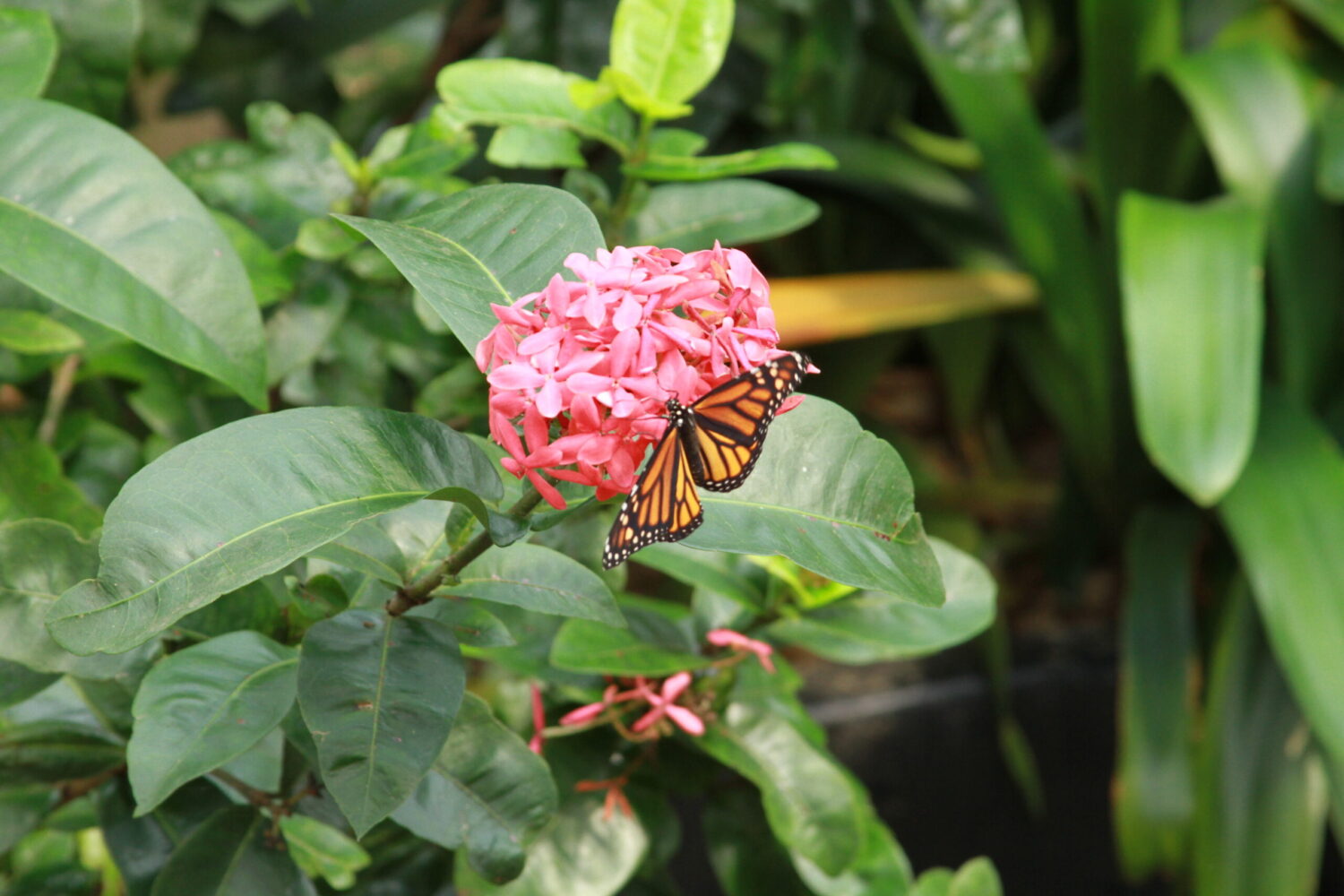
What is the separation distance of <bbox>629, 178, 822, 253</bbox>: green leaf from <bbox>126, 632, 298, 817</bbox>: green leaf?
0.37 metres

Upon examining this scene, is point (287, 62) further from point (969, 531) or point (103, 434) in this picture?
point (969, 531)

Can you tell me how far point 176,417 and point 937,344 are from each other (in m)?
1.28

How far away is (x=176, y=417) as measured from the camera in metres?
0.68

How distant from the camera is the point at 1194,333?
3.62 ft

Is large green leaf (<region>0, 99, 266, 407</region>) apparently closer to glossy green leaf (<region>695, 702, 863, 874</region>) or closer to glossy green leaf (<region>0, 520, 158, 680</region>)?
glossy green leaf (<region>0, 520, 158, 680</region>)

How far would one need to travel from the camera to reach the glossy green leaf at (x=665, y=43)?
2.01ft

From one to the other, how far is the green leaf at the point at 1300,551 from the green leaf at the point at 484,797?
871 millimetres

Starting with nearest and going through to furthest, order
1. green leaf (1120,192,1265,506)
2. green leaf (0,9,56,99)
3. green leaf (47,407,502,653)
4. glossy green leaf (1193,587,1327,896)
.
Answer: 1. green leaf (47,407,502,653)
2. green leaf (0,9,56,99)
3. green leaf (1120,192,1265,506)
4. glossy green leaf (1193,587,1327,896)

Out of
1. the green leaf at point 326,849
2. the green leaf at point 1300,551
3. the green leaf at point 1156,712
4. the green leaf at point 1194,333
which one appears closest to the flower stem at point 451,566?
the green leaf at point 326,849

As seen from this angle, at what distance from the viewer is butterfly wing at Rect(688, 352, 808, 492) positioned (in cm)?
37

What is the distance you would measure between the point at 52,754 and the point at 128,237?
0.25 meters

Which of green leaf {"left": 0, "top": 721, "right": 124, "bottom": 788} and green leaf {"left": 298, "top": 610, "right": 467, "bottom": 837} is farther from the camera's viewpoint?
green leaf {"left": 0, "top": 721, "right": 124, "bottom": 788}

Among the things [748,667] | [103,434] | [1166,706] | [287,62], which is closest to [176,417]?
[103,434]

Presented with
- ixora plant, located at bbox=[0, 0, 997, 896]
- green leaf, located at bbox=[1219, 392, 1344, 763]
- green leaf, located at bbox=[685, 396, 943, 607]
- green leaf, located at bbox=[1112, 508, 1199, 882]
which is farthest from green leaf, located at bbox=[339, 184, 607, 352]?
green leaf, located at bbox=[1112, 508, 1199, 882]
